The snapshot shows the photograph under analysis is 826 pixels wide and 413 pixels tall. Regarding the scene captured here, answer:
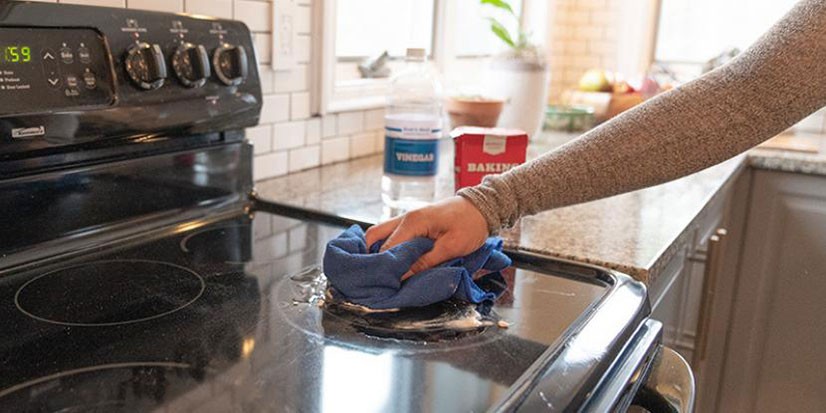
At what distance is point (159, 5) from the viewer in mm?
1097

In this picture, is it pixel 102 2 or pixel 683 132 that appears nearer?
pixel 683 132

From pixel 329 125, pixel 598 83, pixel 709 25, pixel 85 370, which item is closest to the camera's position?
pixel 85 370

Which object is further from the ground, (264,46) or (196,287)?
(264,46)

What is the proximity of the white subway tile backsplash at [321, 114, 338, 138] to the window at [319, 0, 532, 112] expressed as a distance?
2 cm

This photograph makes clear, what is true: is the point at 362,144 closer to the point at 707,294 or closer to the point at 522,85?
the point at 522,85

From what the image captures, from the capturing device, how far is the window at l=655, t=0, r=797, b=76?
2.71 m

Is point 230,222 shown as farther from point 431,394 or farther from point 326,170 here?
point 431,394

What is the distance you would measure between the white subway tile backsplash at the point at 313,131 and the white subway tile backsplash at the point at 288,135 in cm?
2

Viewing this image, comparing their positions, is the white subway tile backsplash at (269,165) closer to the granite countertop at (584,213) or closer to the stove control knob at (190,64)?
the granite countertop at (584,213)

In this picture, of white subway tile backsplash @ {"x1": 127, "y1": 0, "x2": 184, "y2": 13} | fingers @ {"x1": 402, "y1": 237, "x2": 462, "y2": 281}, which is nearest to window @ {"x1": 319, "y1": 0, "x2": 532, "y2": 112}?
white subway tile backsplash @ {"x1": 127, "y1": 0, "x2": 184, "y2": 13}

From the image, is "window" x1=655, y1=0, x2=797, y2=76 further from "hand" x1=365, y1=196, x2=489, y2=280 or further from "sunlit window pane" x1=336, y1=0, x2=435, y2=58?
"hand" x1=365, y1=196, x2=489, y2=280

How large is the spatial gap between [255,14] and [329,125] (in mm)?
343

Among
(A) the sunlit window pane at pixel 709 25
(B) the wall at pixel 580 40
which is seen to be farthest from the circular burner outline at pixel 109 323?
(A) the sunlit window pane at pixel 709 25

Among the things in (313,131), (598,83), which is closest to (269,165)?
(313,131)
